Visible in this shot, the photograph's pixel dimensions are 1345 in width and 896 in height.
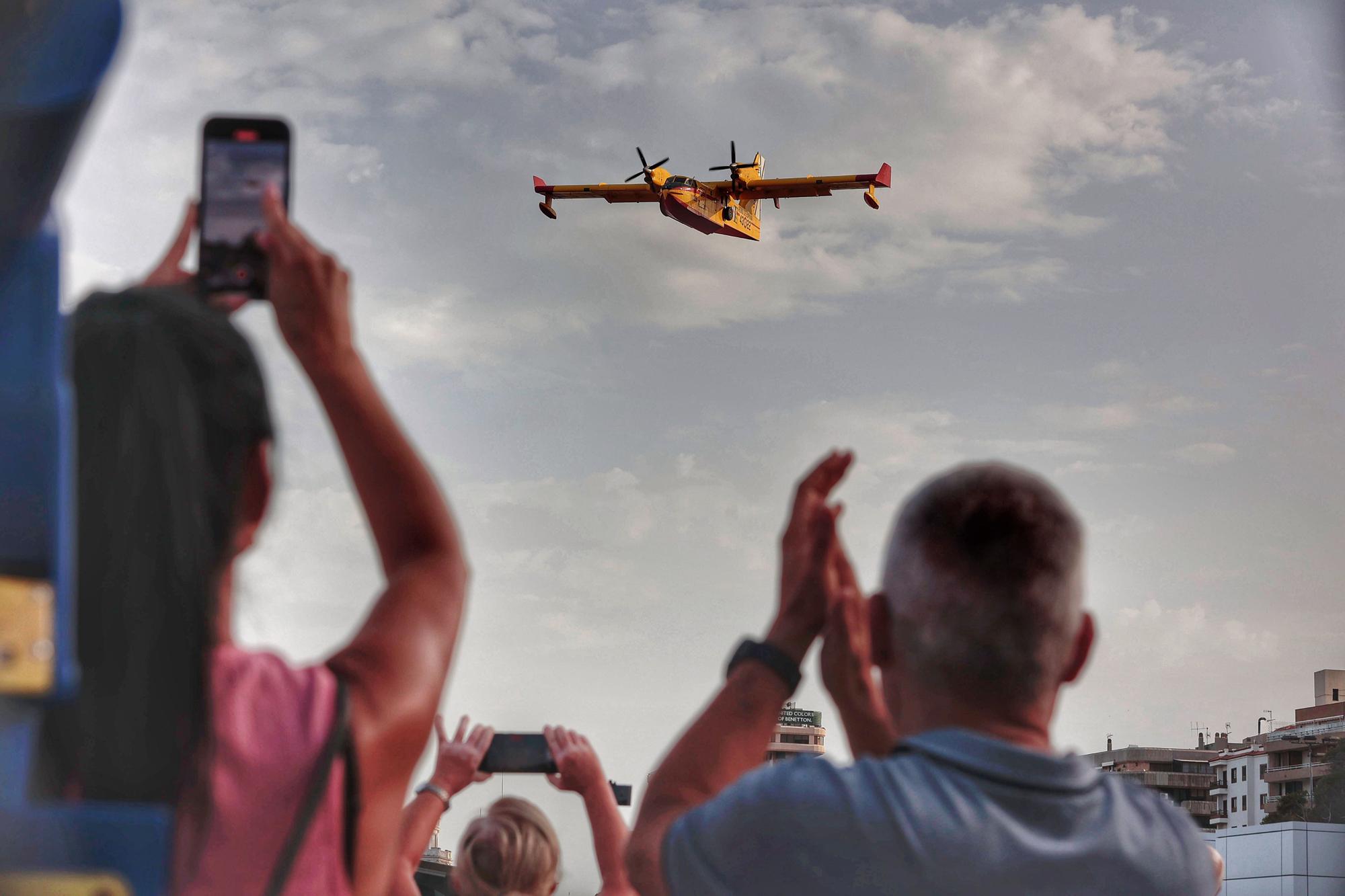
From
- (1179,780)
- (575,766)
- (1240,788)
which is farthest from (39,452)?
(1179,780)

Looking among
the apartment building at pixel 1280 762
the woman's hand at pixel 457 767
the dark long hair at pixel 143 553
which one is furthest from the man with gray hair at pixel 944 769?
the apartment building at pixel 1280 762

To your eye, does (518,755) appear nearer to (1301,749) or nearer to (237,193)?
(237,193)

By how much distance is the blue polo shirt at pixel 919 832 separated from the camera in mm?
1224

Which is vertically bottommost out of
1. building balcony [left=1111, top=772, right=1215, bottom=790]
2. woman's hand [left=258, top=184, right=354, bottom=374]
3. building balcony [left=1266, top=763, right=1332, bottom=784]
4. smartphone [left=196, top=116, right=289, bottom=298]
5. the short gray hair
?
building balcony [left=1111, top=772, right=1215, bottom=790]

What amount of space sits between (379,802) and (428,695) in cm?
10

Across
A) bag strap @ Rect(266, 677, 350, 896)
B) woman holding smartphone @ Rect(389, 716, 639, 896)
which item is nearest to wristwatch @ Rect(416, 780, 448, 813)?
woman holding smartphone @ Rect(389, 716, 639, 896)

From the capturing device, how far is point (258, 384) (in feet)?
3.39

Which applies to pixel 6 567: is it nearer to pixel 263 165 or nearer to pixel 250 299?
pixel 250 299

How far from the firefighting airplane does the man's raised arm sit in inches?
1247

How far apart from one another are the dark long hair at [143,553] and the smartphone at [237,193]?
0.58 feet

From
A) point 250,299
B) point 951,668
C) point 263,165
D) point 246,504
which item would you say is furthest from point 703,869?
point 263,165

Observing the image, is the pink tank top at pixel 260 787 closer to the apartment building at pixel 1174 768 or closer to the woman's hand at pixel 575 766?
the woman's hand at pixel 575 766

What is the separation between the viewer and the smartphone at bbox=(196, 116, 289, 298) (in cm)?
117

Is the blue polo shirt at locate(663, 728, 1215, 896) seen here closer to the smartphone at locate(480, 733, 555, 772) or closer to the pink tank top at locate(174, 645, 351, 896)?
the pink tank top at locate(174, 645, 351, 896)
